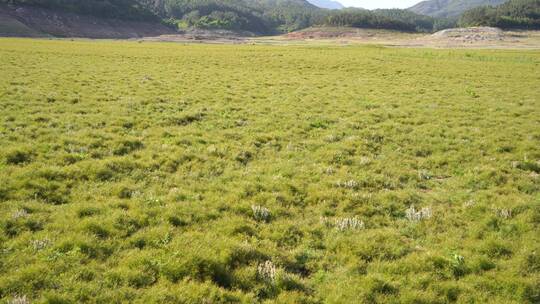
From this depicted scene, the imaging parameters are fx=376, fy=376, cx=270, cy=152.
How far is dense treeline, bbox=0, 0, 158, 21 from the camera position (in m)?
154

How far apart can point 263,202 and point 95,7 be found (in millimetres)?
194034

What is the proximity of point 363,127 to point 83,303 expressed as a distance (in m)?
17.0

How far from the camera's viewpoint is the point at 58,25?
14250cm

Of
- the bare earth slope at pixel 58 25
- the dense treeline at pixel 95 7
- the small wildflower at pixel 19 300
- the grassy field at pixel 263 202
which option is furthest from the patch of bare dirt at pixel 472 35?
the small wildflower at pixel 19 300

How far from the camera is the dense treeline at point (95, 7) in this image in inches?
6048

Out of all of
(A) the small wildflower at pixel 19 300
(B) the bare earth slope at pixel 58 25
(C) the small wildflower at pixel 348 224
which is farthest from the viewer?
(B) the bare earth slope at pixel 58 25

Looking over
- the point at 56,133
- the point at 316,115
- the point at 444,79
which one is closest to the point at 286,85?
the point at 316,115

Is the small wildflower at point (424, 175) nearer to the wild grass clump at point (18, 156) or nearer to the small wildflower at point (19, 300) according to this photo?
the small wildflower at point (19, 300)

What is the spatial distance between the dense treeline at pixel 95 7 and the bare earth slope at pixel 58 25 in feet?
14.9

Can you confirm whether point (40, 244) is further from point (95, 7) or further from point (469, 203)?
point (95, 7)

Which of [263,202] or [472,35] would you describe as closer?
[263,202]

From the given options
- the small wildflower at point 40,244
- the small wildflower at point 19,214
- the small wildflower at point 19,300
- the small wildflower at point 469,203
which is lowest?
the small wildflower at point 469,203

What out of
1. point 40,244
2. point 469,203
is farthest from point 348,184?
point 40,244

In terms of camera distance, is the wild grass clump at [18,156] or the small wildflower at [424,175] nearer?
the wild grass clump at [18,156]
